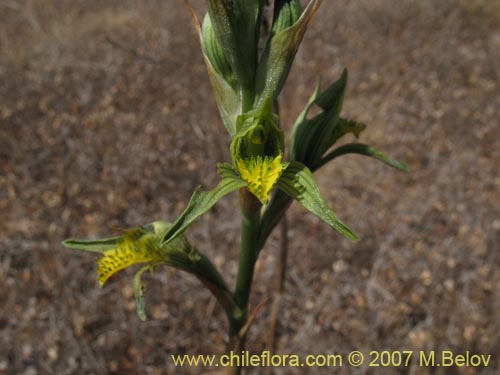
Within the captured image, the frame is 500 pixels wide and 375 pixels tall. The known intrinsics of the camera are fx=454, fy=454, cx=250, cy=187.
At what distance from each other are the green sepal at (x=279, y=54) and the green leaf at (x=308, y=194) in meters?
0.25

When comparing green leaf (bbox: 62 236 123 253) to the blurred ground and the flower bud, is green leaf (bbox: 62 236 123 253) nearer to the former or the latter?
the flower bud

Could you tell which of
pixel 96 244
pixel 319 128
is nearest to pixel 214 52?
pixel 319 128

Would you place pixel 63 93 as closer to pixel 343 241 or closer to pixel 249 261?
pixel 343 241

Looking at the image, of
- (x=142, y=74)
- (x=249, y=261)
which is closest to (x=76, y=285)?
(x=249, y=261)

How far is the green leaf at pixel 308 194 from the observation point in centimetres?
116

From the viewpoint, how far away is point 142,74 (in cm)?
544

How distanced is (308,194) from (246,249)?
1.49 feet

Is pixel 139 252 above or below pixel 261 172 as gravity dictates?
below

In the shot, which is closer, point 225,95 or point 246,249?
point 225,95

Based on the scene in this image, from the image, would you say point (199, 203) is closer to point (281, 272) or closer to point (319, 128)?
point (319, 128)

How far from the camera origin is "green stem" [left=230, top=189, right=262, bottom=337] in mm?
1479

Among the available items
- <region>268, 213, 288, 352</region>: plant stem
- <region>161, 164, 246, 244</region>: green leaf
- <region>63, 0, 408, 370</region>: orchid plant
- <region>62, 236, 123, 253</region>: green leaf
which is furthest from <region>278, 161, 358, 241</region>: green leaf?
<region>268, 213, 288, 352</region>: plant stem

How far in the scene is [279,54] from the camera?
1326mm

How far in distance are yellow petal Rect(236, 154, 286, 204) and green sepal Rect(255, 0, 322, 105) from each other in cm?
19
